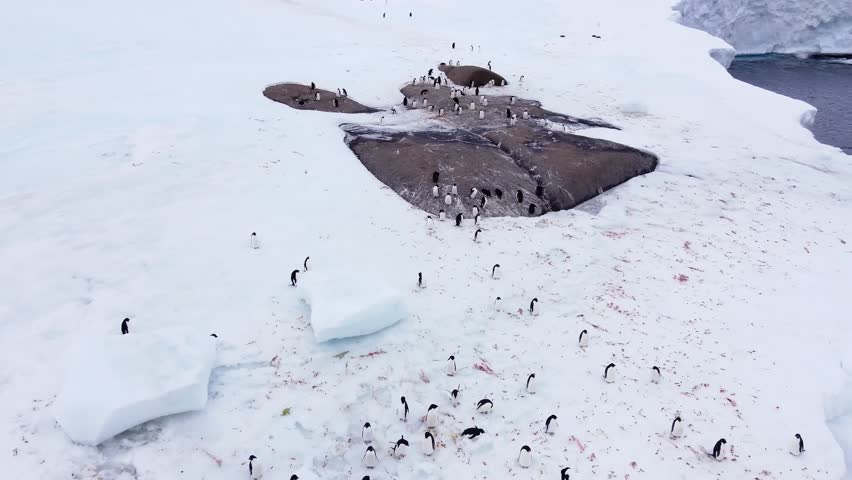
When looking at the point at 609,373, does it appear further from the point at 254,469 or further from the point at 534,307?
the point at 254,469

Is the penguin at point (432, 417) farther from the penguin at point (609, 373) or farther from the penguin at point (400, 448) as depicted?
the penguin at point (609, 373)

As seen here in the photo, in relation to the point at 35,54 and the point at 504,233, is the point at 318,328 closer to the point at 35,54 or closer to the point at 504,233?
the point at 504,233

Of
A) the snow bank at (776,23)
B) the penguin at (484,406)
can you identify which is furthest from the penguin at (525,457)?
the snow bank at (776,23)

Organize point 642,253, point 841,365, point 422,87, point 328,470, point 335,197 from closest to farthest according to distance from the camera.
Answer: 1. point 328,470
2. point 841,365
3. point 642,253
4. point 335,197
5. point 422,87

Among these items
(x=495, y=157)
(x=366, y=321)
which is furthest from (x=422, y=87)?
Result: (x=366, y=321)

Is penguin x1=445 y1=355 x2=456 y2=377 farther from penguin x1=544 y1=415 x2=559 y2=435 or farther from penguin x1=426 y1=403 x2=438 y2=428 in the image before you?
penguin x1=544 y1=415 x2=559 y2=435

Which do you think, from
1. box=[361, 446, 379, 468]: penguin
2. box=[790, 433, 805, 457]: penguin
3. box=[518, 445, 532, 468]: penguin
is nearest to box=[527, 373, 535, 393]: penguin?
box=[518, 445, 532, 468]: penguin

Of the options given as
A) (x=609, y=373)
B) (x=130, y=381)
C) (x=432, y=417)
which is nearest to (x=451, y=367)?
(x=432, y=417)
